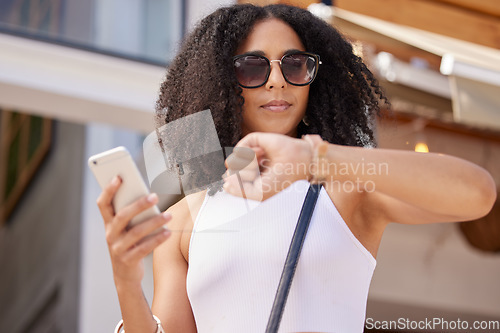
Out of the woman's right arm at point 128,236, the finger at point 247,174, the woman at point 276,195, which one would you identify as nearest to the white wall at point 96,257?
→ the woman at point 276,195

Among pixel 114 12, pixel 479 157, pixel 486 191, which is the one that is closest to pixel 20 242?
pixel 114 12

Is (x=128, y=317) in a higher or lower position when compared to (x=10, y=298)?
higher

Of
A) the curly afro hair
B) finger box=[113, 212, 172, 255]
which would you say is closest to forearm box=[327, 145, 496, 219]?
finger box=[113, 212, 172, 255]

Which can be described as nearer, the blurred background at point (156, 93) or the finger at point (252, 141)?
the finger at point (252, 141)

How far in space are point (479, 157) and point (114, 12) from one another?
2651mm

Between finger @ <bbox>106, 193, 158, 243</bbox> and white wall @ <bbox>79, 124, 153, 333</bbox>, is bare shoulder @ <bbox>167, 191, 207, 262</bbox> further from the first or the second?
white wall @ <bbox>79, 124, 153, 333</bbox>

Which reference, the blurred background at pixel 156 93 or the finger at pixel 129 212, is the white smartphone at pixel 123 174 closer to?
the finger at pixel 129 212

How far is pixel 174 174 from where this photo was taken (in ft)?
5.15

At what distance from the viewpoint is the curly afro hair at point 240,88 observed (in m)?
1.51

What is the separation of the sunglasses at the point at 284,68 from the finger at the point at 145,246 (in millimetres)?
512

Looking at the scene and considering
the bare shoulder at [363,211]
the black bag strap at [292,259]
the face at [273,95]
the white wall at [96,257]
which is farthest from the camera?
the white wall at [96,257]

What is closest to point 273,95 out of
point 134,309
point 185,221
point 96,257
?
point 185,221

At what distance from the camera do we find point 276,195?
4.45 ft

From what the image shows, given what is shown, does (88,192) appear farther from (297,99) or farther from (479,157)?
(297,99)
